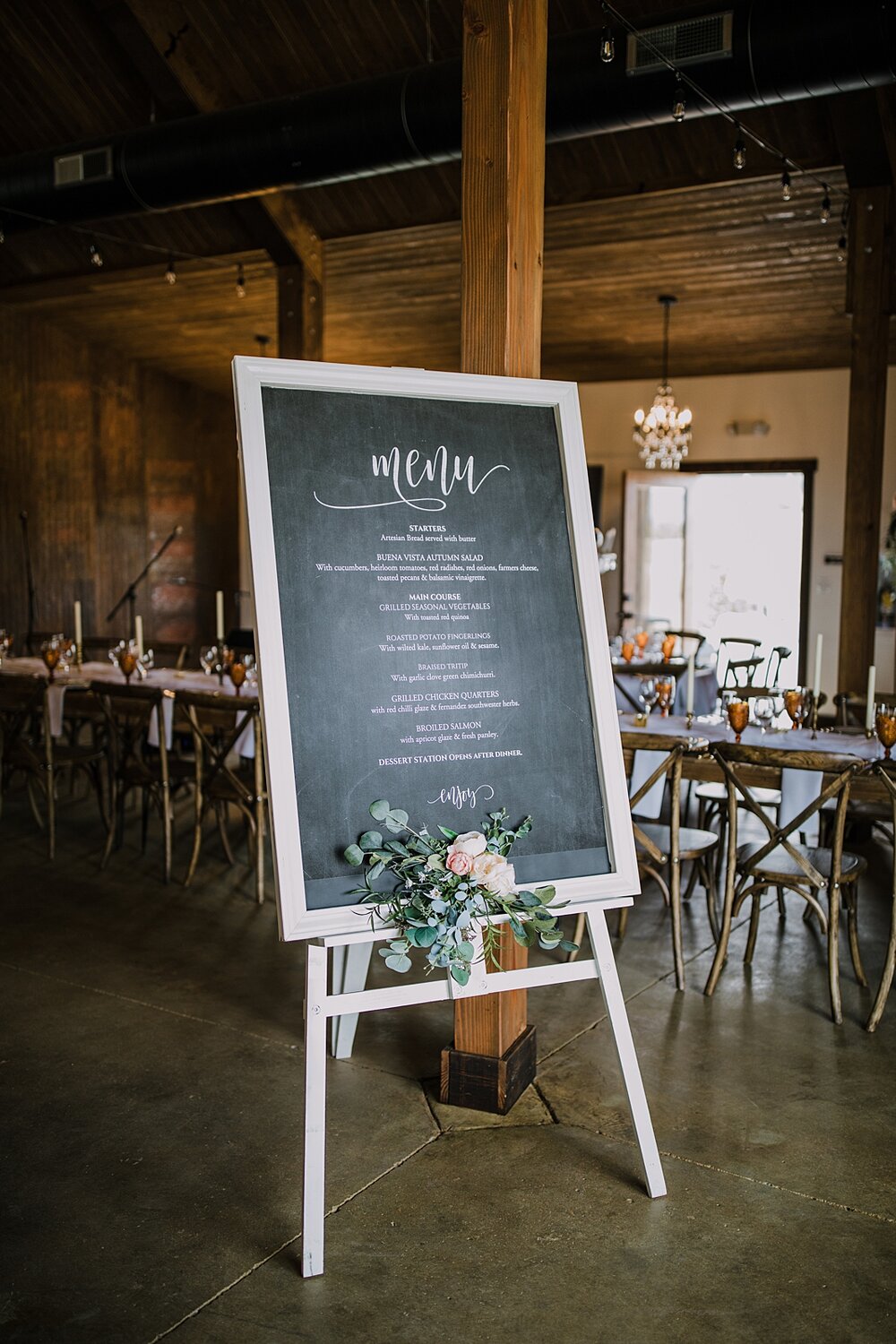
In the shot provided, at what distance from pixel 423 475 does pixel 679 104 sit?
3.61m

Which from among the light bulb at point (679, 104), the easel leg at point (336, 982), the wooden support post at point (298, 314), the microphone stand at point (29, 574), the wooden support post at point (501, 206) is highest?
the light bulb at point (679, 104)

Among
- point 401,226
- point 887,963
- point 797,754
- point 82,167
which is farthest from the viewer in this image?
point 401,226

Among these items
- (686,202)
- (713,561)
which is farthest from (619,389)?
(686,202)

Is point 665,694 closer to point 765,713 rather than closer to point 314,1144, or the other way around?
point 765,713

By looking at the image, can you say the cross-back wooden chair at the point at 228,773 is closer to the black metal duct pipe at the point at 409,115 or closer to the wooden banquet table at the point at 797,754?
the wooden banquet table at the point at 797,754

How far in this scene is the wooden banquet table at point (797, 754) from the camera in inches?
140

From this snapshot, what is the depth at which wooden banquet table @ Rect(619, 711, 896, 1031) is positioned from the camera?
11.7 ft

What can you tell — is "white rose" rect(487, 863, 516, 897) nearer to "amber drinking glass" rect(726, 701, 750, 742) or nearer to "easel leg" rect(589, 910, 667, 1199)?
"easel leg" rect(589, 910, 667, 1199)

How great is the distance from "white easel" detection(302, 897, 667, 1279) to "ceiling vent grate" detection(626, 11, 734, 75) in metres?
4.32

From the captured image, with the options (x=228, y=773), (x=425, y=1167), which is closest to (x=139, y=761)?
(x=228, y=773)

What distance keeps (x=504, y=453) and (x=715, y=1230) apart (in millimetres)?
1840

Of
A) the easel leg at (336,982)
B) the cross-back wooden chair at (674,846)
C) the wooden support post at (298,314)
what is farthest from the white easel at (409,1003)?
the wooden support post at (298,314)

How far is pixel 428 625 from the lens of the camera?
8.27ft

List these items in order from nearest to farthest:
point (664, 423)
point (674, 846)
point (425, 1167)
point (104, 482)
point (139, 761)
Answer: point (425, 1167) < point (674, 846) < point (139, 761) < point (664, 423) < point (104, 482)
